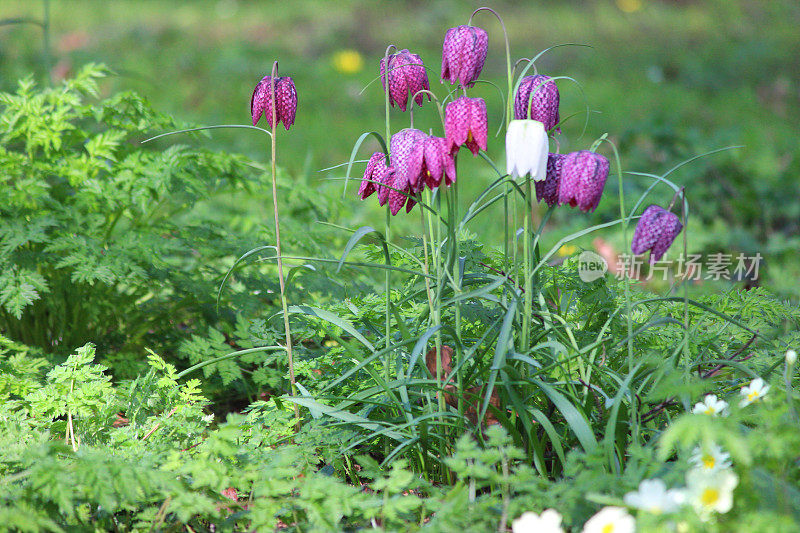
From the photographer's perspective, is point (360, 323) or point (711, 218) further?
point (711, 218)

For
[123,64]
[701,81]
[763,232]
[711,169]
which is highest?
[123,64]

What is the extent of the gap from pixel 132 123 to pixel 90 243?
1.30 ft

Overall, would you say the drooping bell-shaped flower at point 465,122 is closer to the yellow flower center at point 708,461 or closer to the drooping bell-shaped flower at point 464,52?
the drooping bell-shaped flower at point 464,52

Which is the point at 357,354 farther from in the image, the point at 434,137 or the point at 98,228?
the point at 98,228

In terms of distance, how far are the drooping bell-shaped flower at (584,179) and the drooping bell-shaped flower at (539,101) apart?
0.40 feet

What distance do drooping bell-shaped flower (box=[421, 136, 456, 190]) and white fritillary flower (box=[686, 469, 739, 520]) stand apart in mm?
639

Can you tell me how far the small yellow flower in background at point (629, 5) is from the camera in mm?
7785

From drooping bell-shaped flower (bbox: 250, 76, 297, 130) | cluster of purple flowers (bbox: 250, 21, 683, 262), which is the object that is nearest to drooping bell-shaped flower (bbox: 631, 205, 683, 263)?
cluster of purple flowers (bbox: 250, 21, 683, 262)

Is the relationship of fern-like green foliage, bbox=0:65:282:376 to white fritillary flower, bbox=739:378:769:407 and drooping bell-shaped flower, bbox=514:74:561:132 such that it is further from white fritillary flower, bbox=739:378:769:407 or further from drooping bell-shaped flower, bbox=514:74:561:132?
white fritillary flower, bbox=739:378:769:407

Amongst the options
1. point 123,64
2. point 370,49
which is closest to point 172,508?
point 123,64

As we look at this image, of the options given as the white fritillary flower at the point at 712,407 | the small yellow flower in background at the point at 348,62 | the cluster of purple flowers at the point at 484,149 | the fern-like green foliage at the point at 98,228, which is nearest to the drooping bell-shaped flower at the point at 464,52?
the cluster of purple flowers at the point at 484,149

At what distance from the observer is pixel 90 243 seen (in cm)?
186

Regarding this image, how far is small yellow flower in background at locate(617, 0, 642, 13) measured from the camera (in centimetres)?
779

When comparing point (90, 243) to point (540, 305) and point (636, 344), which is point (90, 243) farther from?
point (636, 344)
